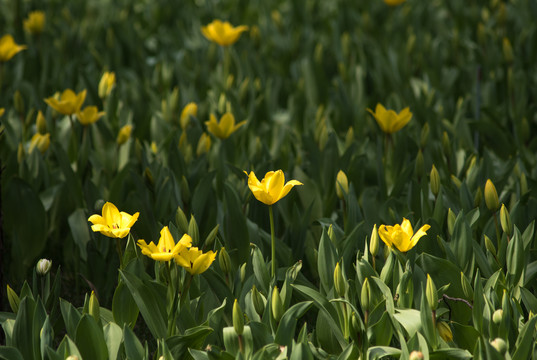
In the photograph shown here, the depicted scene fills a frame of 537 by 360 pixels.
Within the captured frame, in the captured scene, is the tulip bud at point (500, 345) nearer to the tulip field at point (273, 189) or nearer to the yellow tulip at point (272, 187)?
the tulip field at point (273, 189)

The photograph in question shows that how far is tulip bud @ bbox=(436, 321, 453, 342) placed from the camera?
1583 millimetres

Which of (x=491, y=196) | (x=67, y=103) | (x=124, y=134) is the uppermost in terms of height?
(x=491, y=196)

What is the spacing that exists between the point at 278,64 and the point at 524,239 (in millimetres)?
2319

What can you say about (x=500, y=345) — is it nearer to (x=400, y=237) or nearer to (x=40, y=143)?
(x=400, y=237)

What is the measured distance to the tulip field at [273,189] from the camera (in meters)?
1.61

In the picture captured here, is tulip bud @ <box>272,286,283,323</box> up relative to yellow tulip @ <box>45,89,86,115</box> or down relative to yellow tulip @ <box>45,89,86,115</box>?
up

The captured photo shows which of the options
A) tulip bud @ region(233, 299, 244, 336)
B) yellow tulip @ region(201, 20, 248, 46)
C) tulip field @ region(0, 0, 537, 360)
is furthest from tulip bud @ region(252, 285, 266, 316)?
yellow tulip @ region(201, 20, 248, 46)

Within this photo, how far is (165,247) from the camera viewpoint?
1539 mm

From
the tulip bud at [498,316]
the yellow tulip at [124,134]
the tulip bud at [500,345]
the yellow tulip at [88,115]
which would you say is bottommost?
the yellow tulip at [124,134]

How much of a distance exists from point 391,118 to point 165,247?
120cm

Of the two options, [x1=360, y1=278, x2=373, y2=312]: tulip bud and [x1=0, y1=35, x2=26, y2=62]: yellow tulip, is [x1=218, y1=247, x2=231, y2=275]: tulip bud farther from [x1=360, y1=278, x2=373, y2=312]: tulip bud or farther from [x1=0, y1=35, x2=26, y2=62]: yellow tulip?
[x1=0, y1=35, x2=26, y2=62]: yellow tulip

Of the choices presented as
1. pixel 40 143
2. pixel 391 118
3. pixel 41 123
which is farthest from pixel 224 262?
pixel 41 123

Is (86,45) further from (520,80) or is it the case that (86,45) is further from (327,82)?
(520,80)

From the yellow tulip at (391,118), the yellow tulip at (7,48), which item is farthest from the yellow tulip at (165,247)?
the yellow tulip at (7,48)
